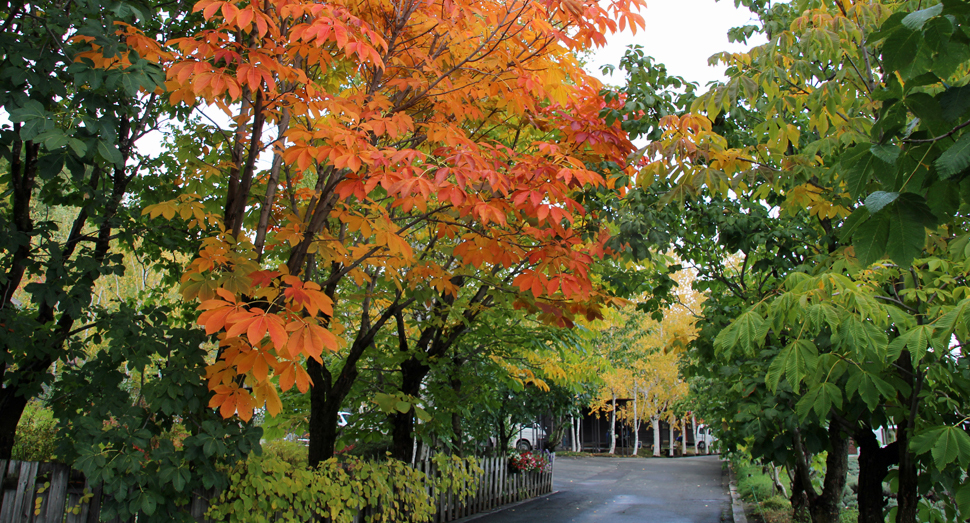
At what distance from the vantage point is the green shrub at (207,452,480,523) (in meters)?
4.76

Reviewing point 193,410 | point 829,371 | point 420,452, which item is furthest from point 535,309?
point 420,452

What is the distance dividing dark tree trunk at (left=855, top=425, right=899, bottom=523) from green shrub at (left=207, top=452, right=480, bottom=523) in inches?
177

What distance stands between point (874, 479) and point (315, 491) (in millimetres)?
4827

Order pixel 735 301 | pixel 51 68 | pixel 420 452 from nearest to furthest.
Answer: pixel 51 68, pixel 735 301, pixel 420 452

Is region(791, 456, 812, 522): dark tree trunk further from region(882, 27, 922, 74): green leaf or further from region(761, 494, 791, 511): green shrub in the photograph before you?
region(882, 27, 922, 74): green leaf

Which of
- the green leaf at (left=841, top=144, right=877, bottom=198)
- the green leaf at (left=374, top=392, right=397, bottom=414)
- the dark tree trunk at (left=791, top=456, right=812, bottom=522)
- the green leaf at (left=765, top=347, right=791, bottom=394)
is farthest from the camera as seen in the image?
the dark tree trunk at (left=791, top=456, right=812, bottom=522)

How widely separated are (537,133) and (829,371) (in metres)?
4.12

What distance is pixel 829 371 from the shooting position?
3.46m

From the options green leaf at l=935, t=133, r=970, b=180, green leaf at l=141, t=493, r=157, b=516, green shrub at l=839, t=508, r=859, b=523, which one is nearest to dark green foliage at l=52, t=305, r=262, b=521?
green leaf at l=141, t=493, r=157, b=516

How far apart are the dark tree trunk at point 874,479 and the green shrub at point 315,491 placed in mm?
4492

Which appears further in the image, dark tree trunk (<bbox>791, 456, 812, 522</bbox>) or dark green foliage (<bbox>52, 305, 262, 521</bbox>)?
dark tree trunk (<bbox>791, 456, 812, 522</bbox>)

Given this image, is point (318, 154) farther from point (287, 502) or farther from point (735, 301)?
point (735, 301)

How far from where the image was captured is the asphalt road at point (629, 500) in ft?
34.1

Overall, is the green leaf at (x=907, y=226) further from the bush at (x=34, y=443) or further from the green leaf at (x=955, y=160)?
the bush at (x=34, y=443)
